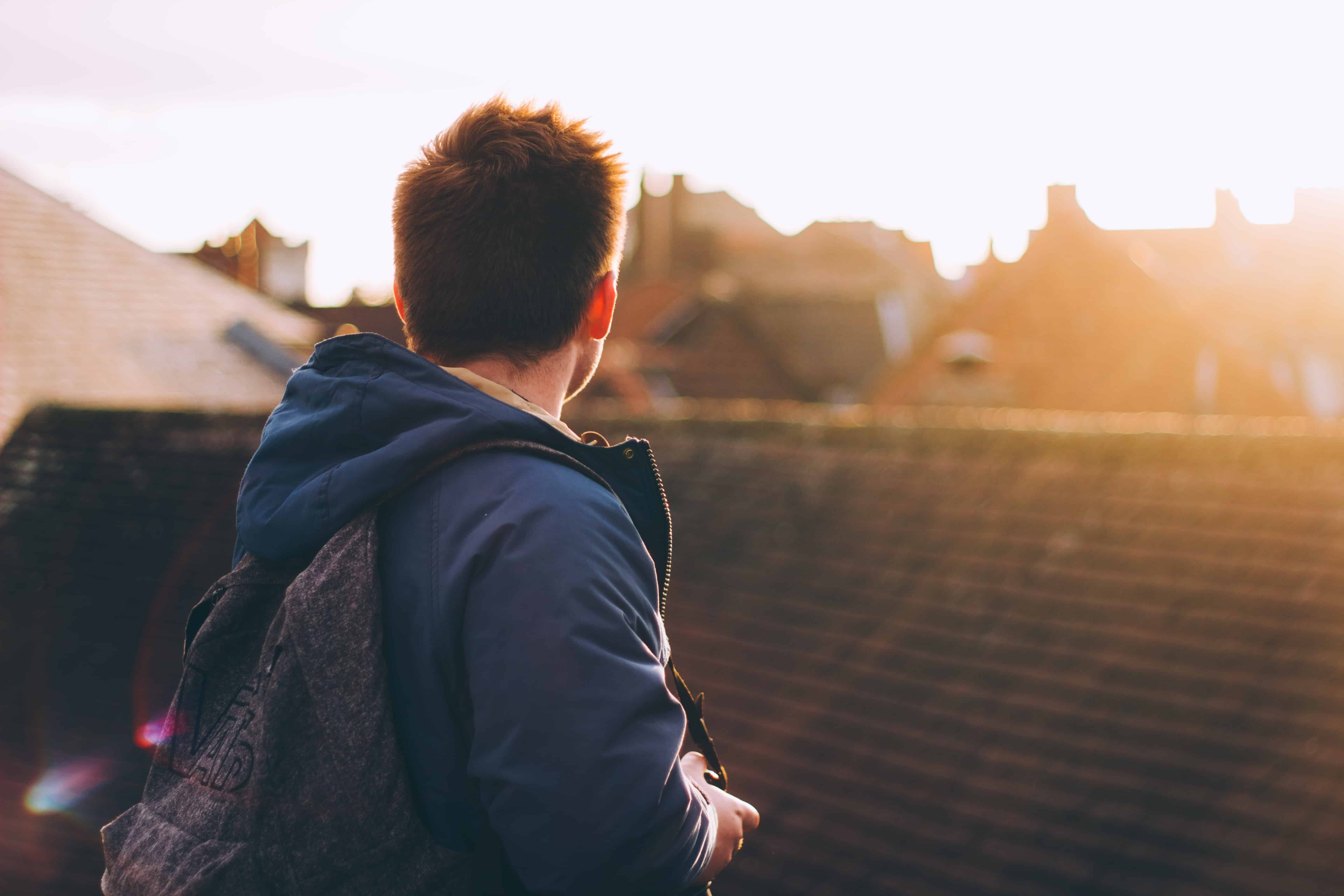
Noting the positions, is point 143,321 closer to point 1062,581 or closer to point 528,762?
point 1062,581

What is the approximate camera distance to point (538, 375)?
1381 millimetres

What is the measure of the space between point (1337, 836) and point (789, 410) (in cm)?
529

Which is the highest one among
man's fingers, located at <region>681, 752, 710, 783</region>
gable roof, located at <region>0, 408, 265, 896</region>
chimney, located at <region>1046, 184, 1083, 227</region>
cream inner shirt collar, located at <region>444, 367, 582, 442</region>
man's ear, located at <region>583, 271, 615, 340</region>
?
chimney, located at <region>1046, 184, 1083, 227</region>

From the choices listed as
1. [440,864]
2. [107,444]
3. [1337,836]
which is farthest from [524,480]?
[107,444]

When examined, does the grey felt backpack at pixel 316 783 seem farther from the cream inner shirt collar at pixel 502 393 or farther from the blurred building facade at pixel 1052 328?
the blurred building facade at pixel 1052 328

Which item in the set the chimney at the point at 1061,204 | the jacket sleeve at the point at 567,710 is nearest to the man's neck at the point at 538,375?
the jacket sleeve at the point at 567,710

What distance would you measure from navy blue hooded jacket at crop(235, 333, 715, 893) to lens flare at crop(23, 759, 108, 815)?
7652 millimetres

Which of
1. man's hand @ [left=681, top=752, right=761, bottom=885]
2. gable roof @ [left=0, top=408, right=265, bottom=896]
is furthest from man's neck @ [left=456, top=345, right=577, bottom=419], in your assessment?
gable roof @ [left=0, top=408, right=265, bottom=896]

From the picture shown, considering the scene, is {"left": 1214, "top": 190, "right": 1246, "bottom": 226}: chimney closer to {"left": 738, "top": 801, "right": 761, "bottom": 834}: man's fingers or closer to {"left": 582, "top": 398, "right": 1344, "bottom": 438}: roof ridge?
{"left": 582, "top": 398, "right": 1344, "bottom": 438}: roof ridge

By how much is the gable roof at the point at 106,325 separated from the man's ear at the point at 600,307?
10141mm

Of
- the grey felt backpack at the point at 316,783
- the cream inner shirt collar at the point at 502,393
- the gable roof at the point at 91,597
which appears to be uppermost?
the cream inner shirt collar at the point at 502,393

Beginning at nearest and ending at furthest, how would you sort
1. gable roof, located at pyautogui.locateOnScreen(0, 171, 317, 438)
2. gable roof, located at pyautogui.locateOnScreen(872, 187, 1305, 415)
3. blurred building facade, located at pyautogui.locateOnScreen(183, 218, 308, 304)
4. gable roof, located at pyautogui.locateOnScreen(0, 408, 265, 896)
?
gable roof, located at pyautogui.locateOnScreen(0, 408, 265, 896), gable roof, located at pyautogui.locateOnScreen(0, 171, 317, 438), gable roof, located at pyautogui.locateOnScreen(872, 187, 1305, 415), blurred building facade, located at pyautogui.locateOnScreen(183, 218, 308, 304)

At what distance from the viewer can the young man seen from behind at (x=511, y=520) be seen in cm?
110

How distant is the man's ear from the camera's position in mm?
1385
